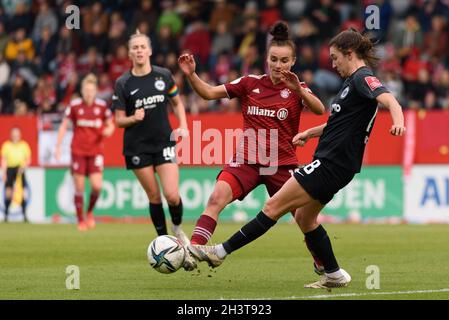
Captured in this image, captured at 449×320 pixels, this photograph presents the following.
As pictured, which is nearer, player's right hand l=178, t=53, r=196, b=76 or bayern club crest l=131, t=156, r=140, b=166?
player's right hand l=178, t=53, r=196, b=76

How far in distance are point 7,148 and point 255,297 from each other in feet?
45.8

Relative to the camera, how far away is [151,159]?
14.3 meters

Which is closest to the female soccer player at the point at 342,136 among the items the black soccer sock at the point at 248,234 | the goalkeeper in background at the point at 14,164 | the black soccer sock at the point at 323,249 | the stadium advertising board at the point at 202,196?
the black soccer sock at the point at 248,234

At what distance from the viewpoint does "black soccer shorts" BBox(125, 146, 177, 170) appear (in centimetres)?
1423

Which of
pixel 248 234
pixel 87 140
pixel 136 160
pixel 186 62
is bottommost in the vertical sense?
pixel 248 234

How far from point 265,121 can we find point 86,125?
9.31m

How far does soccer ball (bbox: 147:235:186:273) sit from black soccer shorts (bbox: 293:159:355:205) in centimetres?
130

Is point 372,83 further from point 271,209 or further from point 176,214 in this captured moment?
point 176,214

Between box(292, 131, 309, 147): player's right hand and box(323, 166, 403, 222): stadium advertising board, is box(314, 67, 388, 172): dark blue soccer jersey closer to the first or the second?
box(292, 131, 309, 147): player's right hand

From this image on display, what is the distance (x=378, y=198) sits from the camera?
2155cm

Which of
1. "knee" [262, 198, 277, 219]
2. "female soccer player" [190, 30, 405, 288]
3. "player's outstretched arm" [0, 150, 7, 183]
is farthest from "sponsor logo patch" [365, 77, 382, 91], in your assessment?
"player's outstretched arm" [0, 150, 7, 183]

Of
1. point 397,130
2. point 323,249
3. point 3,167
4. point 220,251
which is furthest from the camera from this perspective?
point 3,167

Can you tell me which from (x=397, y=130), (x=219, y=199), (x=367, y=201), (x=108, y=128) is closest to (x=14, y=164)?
(x=108, y=128)

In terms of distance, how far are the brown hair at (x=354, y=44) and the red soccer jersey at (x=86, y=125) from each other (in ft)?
34.3
